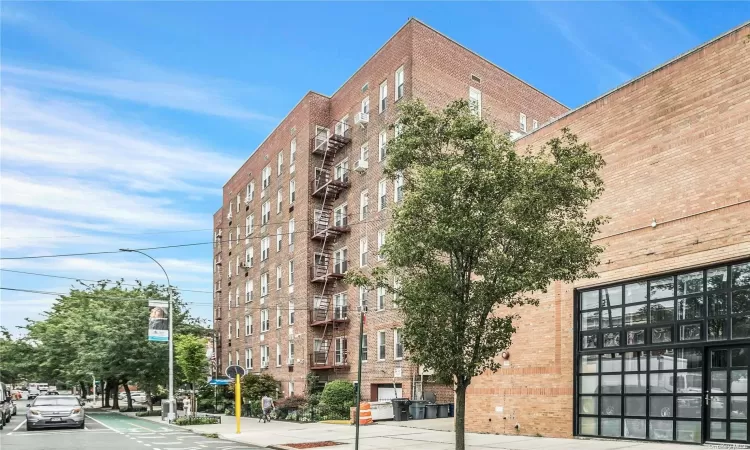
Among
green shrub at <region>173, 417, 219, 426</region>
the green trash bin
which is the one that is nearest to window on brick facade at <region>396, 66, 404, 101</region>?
the green trash bin

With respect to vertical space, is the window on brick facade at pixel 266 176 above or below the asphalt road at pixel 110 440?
above

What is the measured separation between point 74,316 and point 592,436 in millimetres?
44528

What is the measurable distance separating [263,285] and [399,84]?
2172 centimetres

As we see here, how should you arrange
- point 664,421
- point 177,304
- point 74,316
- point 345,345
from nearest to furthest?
1. point 664,421
2. point 345,345
3. point 177,304
4. point 74,316

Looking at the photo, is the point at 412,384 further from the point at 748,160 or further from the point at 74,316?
the point at 74,316

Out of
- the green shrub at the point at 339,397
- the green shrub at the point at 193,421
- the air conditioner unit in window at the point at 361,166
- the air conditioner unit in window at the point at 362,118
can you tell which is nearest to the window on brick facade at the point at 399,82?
the air conditioner unit in window at the point at 362,118

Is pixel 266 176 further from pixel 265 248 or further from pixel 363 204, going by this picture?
pixel 363 204

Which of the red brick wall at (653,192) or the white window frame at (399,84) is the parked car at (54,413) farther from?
the white window frame at (399,84)

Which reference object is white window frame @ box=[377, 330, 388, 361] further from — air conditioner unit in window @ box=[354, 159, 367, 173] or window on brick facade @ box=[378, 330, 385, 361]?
air conditioner unit in window @ box=[354, 159, 367, 173]

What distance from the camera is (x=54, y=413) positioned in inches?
1051

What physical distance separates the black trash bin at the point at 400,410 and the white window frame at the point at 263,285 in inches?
883

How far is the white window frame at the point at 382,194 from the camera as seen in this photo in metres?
36.0

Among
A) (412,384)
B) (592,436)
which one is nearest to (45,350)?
(412,384)

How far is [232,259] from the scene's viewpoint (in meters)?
60.5
